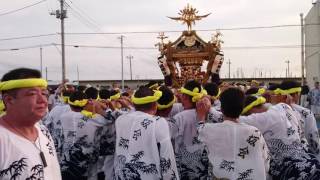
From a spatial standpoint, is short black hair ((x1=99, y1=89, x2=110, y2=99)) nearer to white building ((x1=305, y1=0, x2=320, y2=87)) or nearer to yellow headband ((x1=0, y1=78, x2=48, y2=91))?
yellow headband ((x1=0, y1=78, x2=48, y2=91))

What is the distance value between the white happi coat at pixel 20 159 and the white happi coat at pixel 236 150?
178 centimetres

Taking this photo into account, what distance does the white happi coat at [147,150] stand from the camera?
4.61 m

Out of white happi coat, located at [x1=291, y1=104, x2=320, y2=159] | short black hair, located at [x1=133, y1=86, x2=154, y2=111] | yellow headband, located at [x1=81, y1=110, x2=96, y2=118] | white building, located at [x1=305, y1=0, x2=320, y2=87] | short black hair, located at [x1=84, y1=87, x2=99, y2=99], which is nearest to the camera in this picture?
short black hair, located at [x1=133, y1=86, x2=154, y2=111]

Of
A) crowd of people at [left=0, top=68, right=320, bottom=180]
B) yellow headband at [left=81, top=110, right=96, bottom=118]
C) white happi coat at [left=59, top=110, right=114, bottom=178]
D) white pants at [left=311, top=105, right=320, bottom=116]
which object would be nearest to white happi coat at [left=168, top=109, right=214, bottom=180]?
crowd of people at [left=0, top=68, right=320, bottom=180]

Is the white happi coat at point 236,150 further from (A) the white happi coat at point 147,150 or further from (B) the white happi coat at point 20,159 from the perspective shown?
(B) the white happi coat at point 20,159

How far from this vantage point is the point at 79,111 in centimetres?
645

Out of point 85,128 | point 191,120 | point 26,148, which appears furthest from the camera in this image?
point 85,128

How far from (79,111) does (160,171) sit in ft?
7.31

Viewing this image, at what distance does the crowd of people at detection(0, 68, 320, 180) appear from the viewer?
291 centimetres

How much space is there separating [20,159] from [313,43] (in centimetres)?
3591

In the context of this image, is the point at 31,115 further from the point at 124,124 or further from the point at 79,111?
the point at 79,111

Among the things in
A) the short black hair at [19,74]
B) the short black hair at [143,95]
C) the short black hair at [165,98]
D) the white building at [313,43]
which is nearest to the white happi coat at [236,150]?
the short black hair at [143,95]

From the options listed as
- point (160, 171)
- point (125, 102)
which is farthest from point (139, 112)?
point (125, 102)

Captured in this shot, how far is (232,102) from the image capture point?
4148 millimetres
